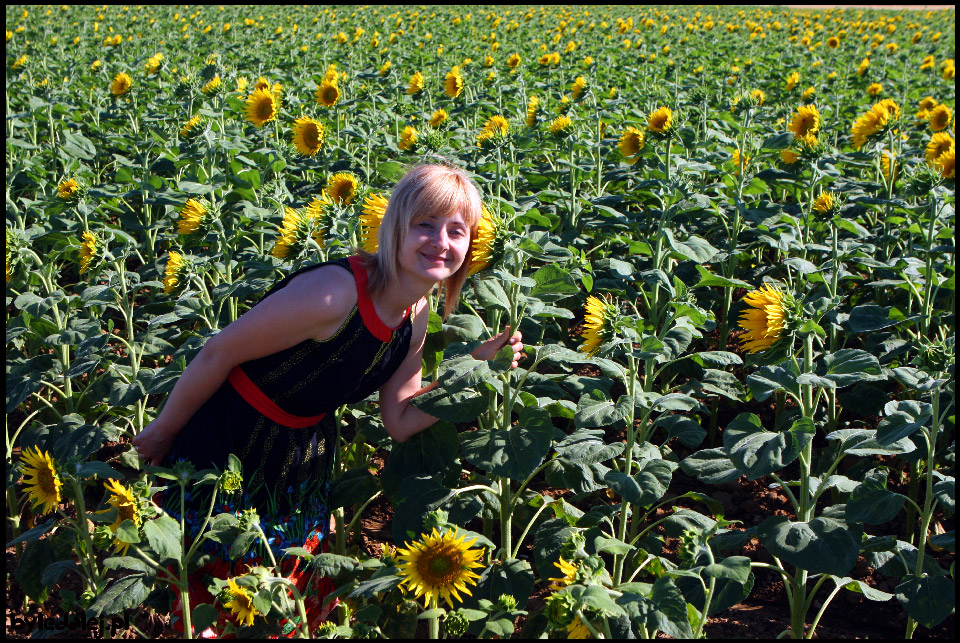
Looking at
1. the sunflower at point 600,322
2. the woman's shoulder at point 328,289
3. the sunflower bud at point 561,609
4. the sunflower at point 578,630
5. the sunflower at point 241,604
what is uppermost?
the woman's shoulder at point 328,289

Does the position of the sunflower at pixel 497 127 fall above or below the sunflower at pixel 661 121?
below

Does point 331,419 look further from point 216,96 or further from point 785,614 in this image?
point 216,96

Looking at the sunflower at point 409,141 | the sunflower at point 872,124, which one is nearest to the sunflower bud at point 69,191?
the sunflower at point 409,141

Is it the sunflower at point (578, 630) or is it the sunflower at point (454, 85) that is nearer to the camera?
the sunflower at point (578, 630)

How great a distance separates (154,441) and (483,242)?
1.04m

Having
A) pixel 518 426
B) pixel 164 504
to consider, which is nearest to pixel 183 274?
pixel 164 504

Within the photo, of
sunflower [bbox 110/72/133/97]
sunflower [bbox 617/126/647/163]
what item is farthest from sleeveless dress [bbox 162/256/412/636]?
sunflower [bbox 110/72/133/97]

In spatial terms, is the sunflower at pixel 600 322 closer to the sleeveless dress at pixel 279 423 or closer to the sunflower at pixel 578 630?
the sleeveless dress at pixel 279 423

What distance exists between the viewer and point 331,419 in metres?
2.49

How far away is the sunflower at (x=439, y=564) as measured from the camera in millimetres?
1739

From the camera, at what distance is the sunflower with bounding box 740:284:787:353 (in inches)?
74.0

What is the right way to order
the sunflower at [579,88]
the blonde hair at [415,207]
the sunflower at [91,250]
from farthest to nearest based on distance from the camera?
1. the sunflower at [579,88]
2. the sunflower at [91,250]
3. the blonde hair at [415,207]

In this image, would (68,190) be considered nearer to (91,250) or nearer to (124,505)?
(91,250)

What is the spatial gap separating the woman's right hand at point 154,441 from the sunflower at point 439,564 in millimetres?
837
